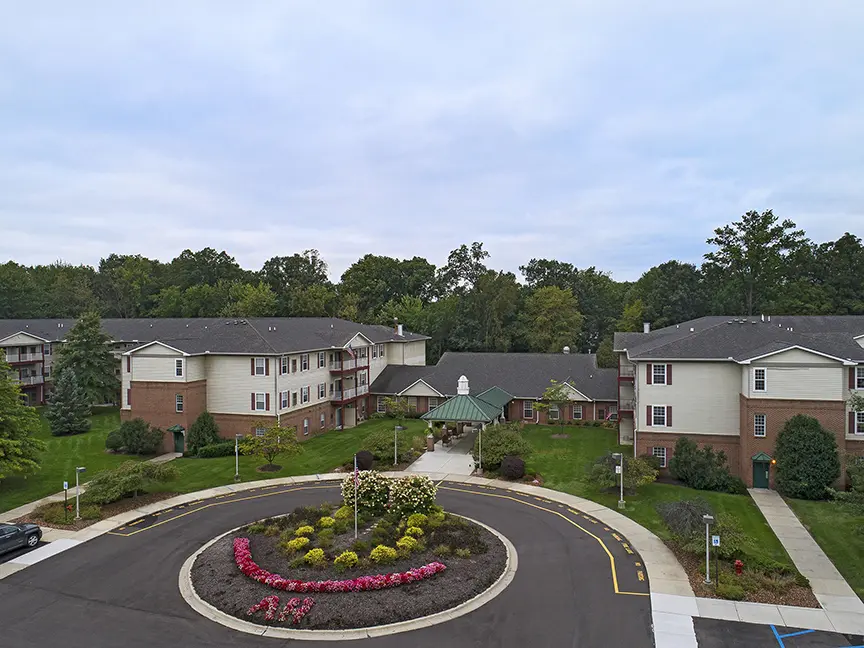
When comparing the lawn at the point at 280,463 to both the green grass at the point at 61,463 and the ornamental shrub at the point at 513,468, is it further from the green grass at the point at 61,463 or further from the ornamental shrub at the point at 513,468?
the ornamental shrub at the point at 513,468

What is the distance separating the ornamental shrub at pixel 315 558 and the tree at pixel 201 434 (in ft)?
74.6

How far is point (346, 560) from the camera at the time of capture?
2102 cm

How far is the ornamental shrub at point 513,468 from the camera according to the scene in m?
34.8

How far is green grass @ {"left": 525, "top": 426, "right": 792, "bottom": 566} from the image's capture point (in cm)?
2548

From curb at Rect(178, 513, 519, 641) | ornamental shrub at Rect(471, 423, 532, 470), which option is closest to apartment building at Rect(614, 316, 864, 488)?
ornamental shrub at Rect(471, 423, 532, 470)

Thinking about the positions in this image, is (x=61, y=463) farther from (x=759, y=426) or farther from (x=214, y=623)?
(x=759, y=426)

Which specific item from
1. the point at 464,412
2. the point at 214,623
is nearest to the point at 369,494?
the point at 214,623

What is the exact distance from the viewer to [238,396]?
43312 millimetres

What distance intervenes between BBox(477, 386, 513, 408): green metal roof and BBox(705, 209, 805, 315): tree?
42.7 m

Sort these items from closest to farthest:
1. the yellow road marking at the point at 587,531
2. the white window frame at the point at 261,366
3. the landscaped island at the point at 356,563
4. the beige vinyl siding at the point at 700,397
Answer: the landscaped island at the point at 356,563 → the yellow road marking at the point at 587,531 → the beige vinyl siding at the point at 700,397 → the white window frame at the point at 261,366

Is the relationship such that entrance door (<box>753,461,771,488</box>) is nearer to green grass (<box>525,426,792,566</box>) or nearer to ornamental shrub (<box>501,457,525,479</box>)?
green grass (<box>525,426,792,566</box>)

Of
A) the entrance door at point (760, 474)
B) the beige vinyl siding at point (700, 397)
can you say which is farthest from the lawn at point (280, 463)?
the entrance door at point (760, 474)

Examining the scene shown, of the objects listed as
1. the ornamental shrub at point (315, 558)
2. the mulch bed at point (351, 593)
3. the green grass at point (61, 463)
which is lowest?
the green grass at point (61, 463)

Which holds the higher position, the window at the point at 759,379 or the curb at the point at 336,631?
the window at the point at 759,379
